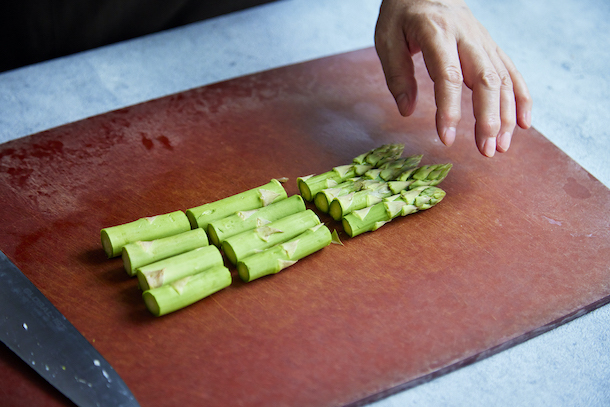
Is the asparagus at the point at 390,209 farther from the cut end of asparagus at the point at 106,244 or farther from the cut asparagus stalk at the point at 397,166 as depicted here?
the cut end of asparagus at the point at 106,244

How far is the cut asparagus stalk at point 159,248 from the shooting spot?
90.9 inches

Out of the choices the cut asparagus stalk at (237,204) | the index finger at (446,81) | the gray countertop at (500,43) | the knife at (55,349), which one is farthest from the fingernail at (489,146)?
the knife at (55,349)

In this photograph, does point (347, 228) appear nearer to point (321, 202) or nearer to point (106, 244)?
point (321, 202)

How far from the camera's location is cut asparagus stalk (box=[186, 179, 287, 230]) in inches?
100

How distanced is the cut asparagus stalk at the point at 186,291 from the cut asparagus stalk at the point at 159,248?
0.16 m

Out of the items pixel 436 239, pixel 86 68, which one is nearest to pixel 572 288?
pixel 436 239

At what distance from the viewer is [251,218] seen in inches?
100

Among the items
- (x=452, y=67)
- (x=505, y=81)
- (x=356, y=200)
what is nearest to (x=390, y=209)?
(x=356, y=200)

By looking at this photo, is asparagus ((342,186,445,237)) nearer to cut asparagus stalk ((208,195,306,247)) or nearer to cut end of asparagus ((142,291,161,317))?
cut asparagus stalk ((208,195,306,247))

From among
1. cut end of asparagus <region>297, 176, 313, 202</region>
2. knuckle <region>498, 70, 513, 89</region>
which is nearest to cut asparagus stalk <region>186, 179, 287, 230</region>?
cut end of asparagus <region>297, 176, 313, 202</region>

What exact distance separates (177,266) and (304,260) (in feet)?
1.87

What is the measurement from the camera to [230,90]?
3.46m

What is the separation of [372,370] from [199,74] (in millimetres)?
2652

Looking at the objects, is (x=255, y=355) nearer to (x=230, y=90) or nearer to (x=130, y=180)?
(x=130, y=180)
